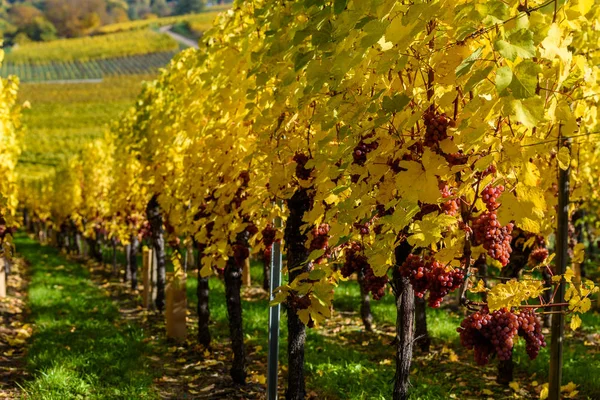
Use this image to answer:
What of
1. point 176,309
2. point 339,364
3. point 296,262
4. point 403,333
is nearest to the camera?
point 403,333

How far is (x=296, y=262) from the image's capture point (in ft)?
15.5

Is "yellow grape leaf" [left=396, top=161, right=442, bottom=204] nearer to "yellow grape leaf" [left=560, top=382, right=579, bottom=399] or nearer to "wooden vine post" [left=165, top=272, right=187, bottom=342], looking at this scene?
"yellow grape leaf" [left=560, top=382, right=579, bottom=399]

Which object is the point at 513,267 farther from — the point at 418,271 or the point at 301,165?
the point at 418,271

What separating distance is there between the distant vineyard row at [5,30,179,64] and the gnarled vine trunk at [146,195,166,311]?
338 feet

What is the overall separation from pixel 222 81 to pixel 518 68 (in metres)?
3.85

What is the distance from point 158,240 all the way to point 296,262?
7634mm

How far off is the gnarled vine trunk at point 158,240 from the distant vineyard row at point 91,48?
102898mm

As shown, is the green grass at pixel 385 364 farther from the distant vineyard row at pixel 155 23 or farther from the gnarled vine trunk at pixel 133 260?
the distant vineyard row at pixel 155 23

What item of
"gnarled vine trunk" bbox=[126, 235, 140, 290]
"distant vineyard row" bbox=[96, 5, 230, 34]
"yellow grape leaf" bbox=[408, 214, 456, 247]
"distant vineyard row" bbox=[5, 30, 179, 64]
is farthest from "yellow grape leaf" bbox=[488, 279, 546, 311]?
"distant vineyard row" bbox=[96, 5, 230, 34]

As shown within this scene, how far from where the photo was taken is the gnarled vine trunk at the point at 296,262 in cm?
457

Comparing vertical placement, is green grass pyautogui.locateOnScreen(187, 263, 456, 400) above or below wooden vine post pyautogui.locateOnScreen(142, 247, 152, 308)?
below

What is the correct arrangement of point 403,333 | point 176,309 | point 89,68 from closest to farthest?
point 403,333
point 176,309
point 89,68

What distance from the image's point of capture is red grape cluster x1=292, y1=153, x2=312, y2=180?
3965mm

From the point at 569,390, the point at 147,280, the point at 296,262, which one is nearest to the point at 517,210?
the point at 296,262
